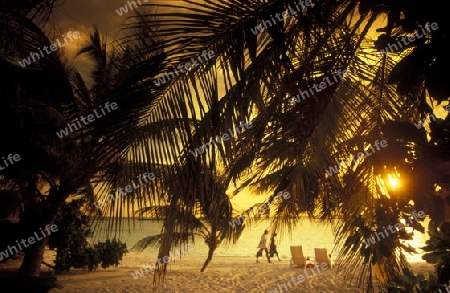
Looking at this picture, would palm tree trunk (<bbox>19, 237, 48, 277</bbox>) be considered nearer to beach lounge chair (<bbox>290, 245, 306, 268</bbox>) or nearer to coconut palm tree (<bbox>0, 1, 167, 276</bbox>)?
coconut palm tree (<bbox>0, 1, 167, 276</bbox>)

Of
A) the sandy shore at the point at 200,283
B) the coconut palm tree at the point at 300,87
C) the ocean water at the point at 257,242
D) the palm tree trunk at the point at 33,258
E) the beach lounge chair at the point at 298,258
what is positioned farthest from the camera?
the beach lounge chair at the point at 298,258

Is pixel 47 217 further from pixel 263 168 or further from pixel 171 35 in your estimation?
pixel 171 35

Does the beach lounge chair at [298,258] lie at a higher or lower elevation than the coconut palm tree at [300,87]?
lower

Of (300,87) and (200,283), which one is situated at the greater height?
(300,87)

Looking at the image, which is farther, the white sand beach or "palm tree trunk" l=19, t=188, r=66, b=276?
the white sand beach

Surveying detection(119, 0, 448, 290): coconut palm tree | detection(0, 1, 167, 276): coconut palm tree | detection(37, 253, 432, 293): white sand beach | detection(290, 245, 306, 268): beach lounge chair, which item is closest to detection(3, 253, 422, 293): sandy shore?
detection(37, 253, 432, 293): white sand beach

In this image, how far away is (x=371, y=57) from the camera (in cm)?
348

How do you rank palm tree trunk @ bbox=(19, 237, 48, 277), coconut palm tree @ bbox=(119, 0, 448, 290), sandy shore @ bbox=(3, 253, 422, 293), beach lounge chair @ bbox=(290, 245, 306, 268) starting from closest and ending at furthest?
coconut palm tree @ bbox=(119, 0, 448, 290)
palm tree trunk @ bbox=(19, 237, 48, 277)
sandy shore @ bbox=(3, 253, 422, 293)
beach lounge chair @ bbox=(290, 245, 306, 268)

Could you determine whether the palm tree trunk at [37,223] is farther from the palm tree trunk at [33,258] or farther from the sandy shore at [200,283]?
the sandy shore at [200,283]

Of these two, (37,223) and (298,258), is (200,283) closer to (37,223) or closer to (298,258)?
(37,223)

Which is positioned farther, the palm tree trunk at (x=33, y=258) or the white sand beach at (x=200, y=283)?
the white sand beach at (x=200, y=283)

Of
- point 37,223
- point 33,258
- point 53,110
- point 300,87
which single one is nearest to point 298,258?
point 33,258

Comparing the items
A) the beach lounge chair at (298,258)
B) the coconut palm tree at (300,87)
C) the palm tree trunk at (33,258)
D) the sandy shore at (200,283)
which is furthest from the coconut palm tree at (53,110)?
the beach lounge chair at (298,258)

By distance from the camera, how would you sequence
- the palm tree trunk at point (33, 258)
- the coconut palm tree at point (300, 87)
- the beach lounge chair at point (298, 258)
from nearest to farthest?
the coconut palm tree at point (300, 87) → the palm tree trunk at point (33, 258) → the beach lounge chair at point (298, 258)
